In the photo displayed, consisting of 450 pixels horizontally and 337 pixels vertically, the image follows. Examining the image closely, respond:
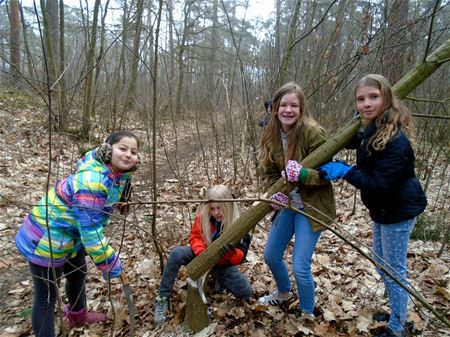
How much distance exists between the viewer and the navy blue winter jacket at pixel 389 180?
1.79 metres

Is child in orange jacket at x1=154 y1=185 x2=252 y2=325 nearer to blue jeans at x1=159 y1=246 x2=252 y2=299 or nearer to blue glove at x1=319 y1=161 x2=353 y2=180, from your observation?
blue jeans at x1=159 y1=246 x2=252 y2=299

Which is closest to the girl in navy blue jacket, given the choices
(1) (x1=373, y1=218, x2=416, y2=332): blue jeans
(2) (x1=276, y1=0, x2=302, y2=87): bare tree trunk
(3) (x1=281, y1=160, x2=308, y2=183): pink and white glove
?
(1) (x1=373, y1=218, x2=416, y2=332): blue jeans

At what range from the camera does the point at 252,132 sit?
5.05 m

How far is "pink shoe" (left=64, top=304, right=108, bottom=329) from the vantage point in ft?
8.39

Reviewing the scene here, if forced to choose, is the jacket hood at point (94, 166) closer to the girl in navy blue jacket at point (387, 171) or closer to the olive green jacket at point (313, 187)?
the olive green jacket at point (313, 187)

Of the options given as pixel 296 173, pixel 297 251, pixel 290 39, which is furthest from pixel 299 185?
pixel 290 39

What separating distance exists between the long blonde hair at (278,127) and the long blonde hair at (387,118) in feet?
1.32

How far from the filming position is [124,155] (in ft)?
6.77

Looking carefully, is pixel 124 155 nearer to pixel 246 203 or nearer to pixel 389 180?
pixel 389 180

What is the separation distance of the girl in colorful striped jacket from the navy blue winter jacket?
1513mm

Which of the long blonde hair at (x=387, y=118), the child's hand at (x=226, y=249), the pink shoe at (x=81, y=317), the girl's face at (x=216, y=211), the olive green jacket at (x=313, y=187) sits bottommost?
the pink shoe at (x=81, y=317)

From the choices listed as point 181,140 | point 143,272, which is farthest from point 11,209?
point 181,140

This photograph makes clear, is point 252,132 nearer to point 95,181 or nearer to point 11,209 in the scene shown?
point 95,181

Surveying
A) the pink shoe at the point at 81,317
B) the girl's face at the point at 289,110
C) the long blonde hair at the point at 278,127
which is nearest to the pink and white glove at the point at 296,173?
the long blonde hair at the point at 278,127
